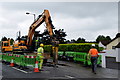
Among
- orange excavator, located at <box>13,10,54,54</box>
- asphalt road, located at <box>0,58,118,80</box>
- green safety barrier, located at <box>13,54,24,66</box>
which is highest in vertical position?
orange excavator, located at <box>13,10,54,54</box>

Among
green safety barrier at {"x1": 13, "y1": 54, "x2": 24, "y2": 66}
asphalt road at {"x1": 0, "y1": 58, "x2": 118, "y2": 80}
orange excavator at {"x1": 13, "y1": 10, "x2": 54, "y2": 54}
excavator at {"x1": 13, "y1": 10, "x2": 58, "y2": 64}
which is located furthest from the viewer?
orange excavator at {"x1": 13, "y1": 10, "x2": 54, "y2": 54}

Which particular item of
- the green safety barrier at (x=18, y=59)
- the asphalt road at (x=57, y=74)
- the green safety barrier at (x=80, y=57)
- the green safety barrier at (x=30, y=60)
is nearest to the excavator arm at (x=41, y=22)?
the green safety barrier at (x=80, y=57)

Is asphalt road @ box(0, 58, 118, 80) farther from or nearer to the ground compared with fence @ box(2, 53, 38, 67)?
nearer to the ground

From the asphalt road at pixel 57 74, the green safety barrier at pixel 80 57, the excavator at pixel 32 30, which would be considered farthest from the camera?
the excavator at pixel 32 30

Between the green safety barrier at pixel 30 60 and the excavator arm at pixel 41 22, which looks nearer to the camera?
the green safety barrier at pixel 30 60

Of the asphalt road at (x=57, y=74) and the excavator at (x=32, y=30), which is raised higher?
the excavator at (x=32, y=30)

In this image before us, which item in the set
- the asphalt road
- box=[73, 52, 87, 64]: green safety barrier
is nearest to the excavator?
box=[73, 52, 87, 64]: green safety barrier

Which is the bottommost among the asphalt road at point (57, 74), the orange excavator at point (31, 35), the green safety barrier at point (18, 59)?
the asphalt road at point (57, 74)

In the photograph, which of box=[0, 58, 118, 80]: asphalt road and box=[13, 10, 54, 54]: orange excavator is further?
box=[13, 10, 54, 54]: orange excavator

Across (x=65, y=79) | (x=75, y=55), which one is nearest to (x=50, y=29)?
(x=75, y=55)

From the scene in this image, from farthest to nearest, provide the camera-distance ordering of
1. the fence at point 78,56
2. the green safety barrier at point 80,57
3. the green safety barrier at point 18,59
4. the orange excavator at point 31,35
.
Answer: the orange excavator at point 31,35 < the green safety barrier at point 80,57 < the fence at point 78,56 < the green safety barrier at point 18,59

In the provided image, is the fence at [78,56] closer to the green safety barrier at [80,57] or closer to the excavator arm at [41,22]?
the green safety barrier at [80,57]

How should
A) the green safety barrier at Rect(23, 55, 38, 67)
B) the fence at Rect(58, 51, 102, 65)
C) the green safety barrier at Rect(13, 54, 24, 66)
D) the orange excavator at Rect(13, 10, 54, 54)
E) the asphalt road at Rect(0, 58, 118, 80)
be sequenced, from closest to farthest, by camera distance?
the asphalt road at Rect(0, 58, 118, 80)
the green safety barrier at Rect(23, 55, 38, 67)
the green safety barrier at Rect(13, 54, 24, 66)
the fence at Rect(58, 51, 102, 65)
the orange excavator at Rect(13, 10, 54, 54)

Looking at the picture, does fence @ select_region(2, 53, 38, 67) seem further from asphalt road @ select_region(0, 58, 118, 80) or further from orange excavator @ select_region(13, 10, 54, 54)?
orange excavator @ select_region(13, 10, 54, 54)
